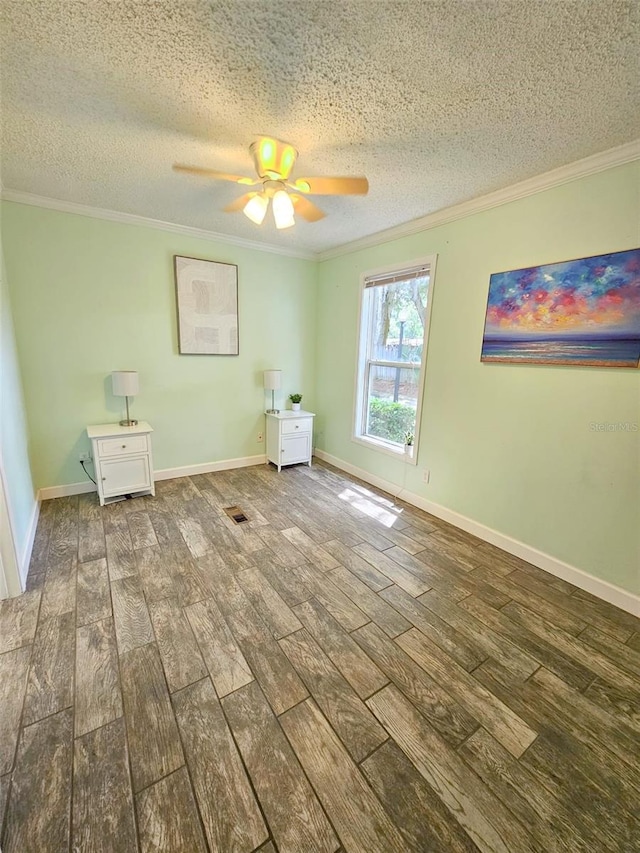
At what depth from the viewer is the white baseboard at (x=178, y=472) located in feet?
9.73

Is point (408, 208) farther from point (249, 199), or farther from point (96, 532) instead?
point (96, 532)

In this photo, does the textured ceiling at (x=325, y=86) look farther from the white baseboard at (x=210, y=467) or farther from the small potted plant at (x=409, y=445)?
the white baseboard at (x=210, y=467)

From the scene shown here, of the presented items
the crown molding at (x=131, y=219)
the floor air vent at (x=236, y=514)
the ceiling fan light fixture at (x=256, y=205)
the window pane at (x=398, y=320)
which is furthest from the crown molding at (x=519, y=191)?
the floor air vent at (x=236, y=514)

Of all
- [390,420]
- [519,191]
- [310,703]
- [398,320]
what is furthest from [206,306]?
[310,703]

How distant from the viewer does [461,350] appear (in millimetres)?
2580

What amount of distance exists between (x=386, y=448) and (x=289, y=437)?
1119 millimetres

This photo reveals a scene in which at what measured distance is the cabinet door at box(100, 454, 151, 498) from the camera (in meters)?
2.85

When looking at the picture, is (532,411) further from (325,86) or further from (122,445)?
(122,445)

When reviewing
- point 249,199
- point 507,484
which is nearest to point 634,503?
point 507,484

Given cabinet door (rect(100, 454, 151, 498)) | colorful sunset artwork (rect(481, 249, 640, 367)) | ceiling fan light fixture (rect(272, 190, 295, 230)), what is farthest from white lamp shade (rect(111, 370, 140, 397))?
colorful sunset artwork (rect(481, 249, 640, 367))

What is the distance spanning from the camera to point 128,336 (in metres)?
3.10

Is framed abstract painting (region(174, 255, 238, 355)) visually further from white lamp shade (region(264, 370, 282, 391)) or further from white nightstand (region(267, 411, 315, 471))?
white nightstand (region(267, 411, 315, 471))

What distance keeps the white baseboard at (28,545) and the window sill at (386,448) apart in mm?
2833

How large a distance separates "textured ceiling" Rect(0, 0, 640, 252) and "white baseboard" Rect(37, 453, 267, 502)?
2.40 meters
